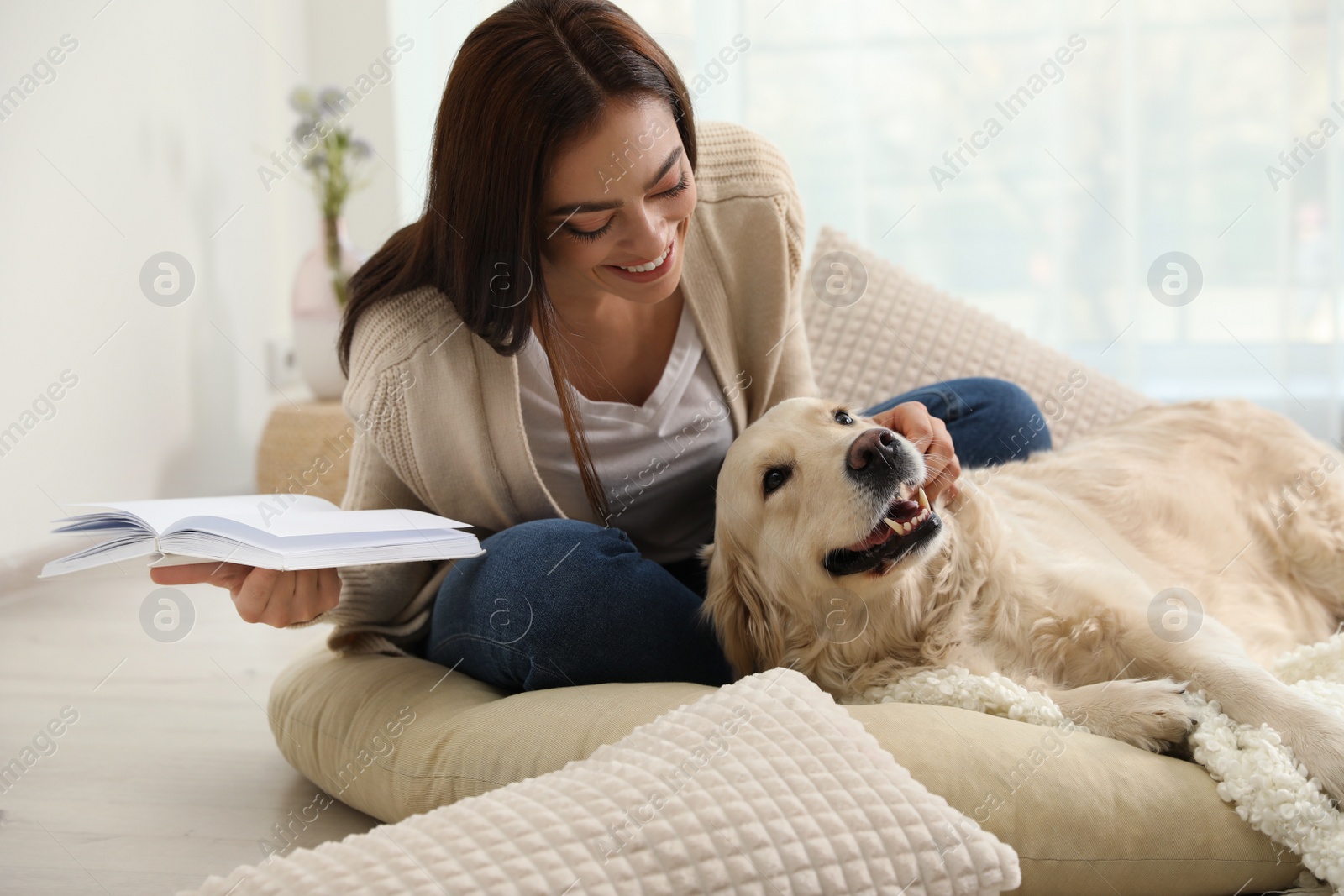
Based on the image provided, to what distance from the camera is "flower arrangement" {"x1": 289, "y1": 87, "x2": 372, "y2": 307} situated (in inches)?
155

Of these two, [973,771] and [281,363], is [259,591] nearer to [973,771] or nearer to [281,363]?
[973,771]

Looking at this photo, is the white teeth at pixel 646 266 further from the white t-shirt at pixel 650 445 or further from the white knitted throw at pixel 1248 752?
the white knitted throw at pixel 1248 752

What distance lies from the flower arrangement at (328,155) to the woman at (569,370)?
7.27 feet

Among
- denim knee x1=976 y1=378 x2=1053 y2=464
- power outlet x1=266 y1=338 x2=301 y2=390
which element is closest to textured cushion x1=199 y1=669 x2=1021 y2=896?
denim knee x1=976 y1=378 x2=1053 y2=464

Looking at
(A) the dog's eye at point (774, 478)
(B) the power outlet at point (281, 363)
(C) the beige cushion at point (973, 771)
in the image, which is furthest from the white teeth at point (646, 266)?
(B) the power outlet at point (281, 363)

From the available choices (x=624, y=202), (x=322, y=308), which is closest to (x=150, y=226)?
(x=322, y=308)

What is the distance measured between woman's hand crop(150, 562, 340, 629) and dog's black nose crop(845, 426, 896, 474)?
0.78 m

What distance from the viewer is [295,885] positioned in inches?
40.5

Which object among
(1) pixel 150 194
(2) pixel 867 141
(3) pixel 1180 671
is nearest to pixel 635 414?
(3) pixel 1180 671

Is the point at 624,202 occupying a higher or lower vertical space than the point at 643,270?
higher

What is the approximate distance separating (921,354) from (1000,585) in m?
1.03

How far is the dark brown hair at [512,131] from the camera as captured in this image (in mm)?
1563

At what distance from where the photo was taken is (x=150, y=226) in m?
3.61

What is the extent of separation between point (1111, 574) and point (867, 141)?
3097mm
